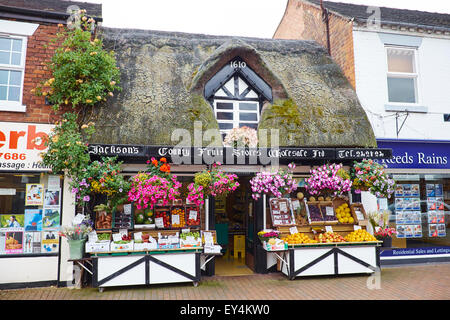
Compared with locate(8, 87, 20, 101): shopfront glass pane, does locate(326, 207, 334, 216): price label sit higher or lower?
lower

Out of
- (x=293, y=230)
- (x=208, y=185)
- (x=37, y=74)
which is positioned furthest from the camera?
(x=293, y=230)

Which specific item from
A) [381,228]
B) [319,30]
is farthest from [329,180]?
[319,30]

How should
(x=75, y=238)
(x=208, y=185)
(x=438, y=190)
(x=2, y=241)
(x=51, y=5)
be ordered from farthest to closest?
1. (x=438, y=190)
2. (x=51, y=5)
3. (x=2, y=241)
4. (x=208, y=185)
5. (x=75, y=238)

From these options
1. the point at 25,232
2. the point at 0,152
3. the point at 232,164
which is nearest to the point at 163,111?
the point at 232,164

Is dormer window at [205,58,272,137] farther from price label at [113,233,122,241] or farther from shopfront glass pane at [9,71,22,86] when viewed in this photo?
shopfront glass pane at [9,71,22,86]

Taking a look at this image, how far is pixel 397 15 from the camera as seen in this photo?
36.8 feet

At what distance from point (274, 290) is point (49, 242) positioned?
17.2ft

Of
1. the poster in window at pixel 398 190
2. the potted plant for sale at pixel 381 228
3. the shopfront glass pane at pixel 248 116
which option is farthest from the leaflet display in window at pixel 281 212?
the poster in window at pixel 398 190

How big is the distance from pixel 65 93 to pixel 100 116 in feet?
2.96

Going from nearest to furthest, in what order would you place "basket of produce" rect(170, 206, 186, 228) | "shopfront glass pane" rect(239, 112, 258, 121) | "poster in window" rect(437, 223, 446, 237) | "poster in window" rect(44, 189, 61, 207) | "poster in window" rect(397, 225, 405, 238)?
"poster in window" rect(44, 189, 61, 207), "basket of produce" rect(170, 206, 186, 228), "shopfront glass pane" rect(239, 112, 258, 121), "poster in window" rect(397, 225, 405, 238), "poster in window" rect(437, 223, 446, 237)

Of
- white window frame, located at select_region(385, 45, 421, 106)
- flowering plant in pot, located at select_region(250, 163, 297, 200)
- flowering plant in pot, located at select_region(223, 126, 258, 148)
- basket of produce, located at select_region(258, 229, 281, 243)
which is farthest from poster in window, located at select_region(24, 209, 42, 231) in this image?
white window frame, located at select_region(385, 45, 421, 106)

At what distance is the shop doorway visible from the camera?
9.07 metres

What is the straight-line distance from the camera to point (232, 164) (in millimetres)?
8172

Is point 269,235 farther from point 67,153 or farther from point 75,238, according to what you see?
point 67,153
